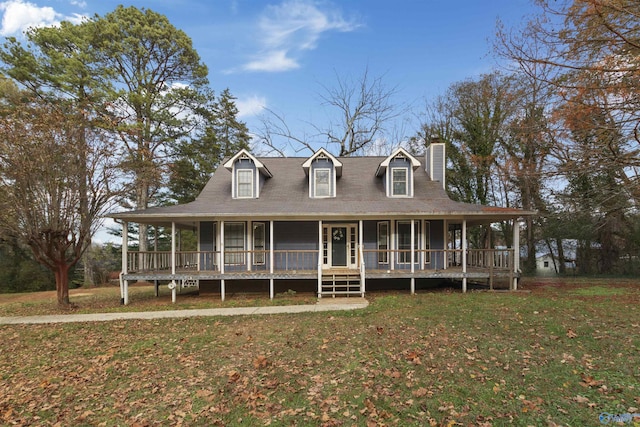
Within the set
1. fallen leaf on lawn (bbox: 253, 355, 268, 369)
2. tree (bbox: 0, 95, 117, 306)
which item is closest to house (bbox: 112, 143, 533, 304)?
tree (bbox: 0, 95, 117, 306)

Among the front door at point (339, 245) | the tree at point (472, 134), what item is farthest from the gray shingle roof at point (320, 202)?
the tree at point (472, 134)

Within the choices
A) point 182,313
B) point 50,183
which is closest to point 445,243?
point 182,313

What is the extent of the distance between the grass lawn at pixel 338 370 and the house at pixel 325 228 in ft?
13.1

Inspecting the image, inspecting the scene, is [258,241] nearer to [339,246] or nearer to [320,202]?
[320,202]

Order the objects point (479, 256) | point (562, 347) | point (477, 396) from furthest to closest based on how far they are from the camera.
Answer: point (479, 256)
point (562, 347)
point (477, 396)

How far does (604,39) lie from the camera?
23.5 ft

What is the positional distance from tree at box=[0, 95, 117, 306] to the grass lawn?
3.51 metres

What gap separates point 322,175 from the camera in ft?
51.0

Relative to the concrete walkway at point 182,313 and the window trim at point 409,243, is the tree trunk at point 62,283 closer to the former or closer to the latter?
the concrete walkway at point 182,313

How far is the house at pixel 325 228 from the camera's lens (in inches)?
501

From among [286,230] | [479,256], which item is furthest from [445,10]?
[286,230]

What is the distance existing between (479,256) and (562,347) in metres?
9.41

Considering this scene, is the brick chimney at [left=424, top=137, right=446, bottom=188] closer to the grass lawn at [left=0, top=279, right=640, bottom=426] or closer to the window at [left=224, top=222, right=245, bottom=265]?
the grass lawn at [left=0, top=279, right=640, bottom=426]

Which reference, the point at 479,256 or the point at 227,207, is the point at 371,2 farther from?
the point at 479,256
